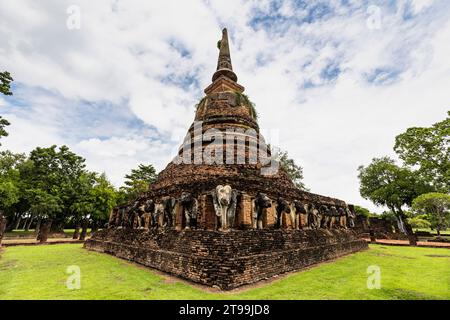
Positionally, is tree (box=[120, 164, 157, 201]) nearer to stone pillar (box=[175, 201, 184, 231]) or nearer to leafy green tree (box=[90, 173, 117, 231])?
leafy green tree (box=[90, 173, 117, 231])

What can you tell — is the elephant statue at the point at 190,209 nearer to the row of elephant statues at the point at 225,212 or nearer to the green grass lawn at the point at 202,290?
the row of elephant statues at the point at 225,212

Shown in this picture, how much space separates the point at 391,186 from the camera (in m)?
30.2

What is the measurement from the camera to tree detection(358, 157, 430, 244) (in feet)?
95.4

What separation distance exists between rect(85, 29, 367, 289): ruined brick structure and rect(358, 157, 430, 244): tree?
779 inches

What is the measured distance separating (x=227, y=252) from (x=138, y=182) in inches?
1148

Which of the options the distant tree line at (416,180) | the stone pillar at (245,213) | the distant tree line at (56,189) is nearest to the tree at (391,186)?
the distant tree line at (416,180)

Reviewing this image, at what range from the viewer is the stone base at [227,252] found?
5.39 m

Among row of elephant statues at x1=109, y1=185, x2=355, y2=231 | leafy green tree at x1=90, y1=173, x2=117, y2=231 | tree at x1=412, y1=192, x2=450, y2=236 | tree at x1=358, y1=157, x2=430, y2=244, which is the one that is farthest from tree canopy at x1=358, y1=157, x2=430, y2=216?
leafy green tree at x1=90, y1=173, x2=117, y2=231

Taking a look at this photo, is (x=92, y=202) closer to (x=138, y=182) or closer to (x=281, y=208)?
(x=138, y=182)

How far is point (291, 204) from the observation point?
9625 mm

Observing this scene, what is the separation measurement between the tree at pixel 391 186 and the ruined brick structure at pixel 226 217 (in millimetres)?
19775

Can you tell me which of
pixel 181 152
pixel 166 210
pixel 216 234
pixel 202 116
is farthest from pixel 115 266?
pixel 202 116

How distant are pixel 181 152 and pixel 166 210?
244 inches
